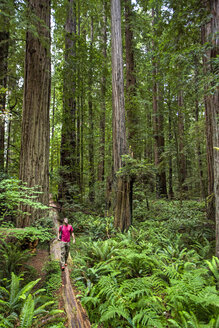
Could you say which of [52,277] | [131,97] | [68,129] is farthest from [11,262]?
[131,97]

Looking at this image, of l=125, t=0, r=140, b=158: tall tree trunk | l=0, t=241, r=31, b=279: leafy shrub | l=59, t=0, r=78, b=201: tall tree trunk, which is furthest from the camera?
l=125, t=0, r=140, b=158: tall tree trunk

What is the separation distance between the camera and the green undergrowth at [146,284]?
2787 mm

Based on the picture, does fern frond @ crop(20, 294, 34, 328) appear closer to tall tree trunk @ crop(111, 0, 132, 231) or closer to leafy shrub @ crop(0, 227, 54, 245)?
leafy shrub @ crop(0, 227, 54, 245)

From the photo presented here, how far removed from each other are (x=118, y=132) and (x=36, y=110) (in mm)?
2997

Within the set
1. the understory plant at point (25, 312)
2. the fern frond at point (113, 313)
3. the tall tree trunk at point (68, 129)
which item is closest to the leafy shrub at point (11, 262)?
the understory plant at point (25, 312)

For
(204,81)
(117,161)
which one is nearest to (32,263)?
(117,161)

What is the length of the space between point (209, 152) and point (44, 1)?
28.4 feet

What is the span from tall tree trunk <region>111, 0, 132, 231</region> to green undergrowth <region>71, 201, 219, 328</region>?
621mm

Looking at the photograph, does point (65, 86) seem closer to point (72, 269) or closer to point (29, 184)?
point (29, 184)

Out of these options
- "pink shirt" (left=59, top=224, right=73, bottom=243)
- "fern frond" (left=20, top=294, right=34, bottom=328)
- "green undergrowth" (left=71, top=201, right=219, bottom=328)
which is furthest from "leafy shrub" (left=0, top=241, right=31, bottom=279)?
"fern frond" (left=20, top=294, right=34, bottom=328)

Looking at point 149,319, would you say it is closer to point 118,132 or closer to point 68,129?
point 118,132

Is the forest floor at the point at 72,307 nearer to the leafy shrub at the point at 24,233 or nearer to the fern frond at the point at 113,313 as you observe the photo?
the fern frond at the point at 113,313

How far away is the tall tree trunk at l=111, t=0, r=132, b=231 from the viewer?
20.2ft

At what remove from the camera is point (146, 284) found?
3.38m
